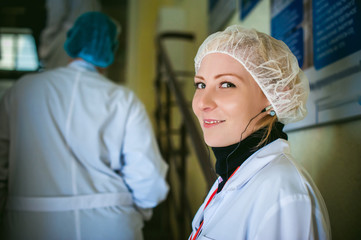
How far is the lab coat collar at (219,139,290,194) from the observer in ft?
2.59

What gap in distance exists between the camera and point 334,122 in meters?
1.04

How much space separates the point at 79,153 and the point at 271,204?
39.1 inches

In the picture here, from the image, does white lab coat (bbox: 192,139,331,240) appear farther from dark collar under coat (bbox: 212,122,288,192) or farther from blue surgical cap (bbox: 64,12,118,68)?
blue surgical cap (bbox: 64,12,118,68)

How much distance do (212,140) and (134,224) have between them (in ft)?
2.56

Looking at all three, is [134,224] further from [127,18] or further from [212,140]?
[127,18]

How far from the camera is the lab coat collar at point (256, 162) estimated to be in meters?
0.79

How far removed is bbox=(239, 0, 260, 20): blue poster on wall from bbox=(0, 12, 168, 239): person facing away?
0.78 m

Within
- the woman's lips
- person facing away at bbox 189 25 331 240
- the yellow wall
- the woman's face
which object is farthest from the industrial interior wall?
the woman's lips

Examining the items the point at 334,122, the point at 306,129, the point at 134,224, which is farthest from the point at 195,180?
the point at 334,122

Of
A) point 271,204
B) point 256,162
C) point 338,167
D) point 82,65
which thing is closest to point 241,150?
point 256,162

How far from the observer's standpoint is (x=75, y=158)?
1.42 m

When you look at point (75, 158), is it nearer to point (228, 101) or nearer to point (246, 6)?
point (228, 101)

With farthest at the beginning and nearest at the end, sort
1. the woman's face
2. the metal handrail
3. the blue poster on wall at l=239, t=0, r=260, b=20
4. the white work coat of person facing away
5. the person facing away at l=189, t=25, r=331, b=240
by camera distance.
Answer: the blue poster on wall at l=239, t=0, r=260, b=20 < the metal handrail < the white work coat of person facing away < the woman's face < the person facing away at l=189, t=25, r=331, b=240

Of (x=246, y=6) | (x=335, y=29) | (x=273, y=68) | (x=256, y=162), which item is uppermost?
(x=246, y=6)
